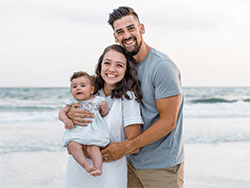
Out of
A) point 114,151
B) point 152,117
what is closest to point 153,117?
point 152,117

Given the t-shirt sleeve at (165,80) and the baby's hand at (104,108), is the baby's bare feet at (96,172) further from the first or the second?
the t-shirt sleeve at (165,80)

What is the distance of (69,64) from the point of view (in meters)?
18.2

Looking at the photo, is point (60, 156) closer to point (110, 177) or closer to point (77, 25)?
point (110, 177)

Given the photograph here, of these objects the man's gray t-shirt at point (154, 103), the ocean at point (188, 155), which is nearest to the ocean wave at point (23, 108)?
the ocean at point (188, 155)

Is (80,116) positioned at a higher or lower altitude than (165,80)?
lower

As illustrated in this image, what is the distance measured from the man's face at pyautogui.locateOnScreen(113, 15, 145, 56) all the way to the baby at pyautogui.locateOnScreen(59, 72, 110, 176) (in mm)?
428

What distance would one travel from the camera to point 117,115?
8.87 ft

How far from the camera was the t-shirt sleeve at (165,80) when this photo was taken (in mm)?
2672

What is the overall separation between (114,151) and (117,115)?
11.6 inches

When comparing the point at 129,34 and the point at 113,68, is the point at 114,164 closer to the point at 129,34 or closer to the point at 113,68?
the point at 113,68

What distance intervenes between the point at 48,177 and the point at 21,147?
2.11m

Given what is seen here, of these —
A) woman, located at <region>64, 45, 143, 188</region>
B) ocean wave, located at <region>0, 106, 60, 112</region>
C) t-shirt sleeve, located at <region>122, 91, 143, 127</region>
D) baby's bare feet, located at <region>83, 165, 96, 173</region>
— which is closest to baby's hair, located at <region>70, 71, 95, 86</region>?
woman, located at <region>64, 45, 143, 188</region>

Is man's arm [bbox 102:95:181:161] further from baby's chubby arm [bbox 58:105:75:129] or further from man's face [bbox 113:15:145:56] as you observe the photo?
man's face [bbox 113:15:145:56]

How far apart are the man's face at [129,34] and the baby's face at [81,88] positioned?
468 millimetres
